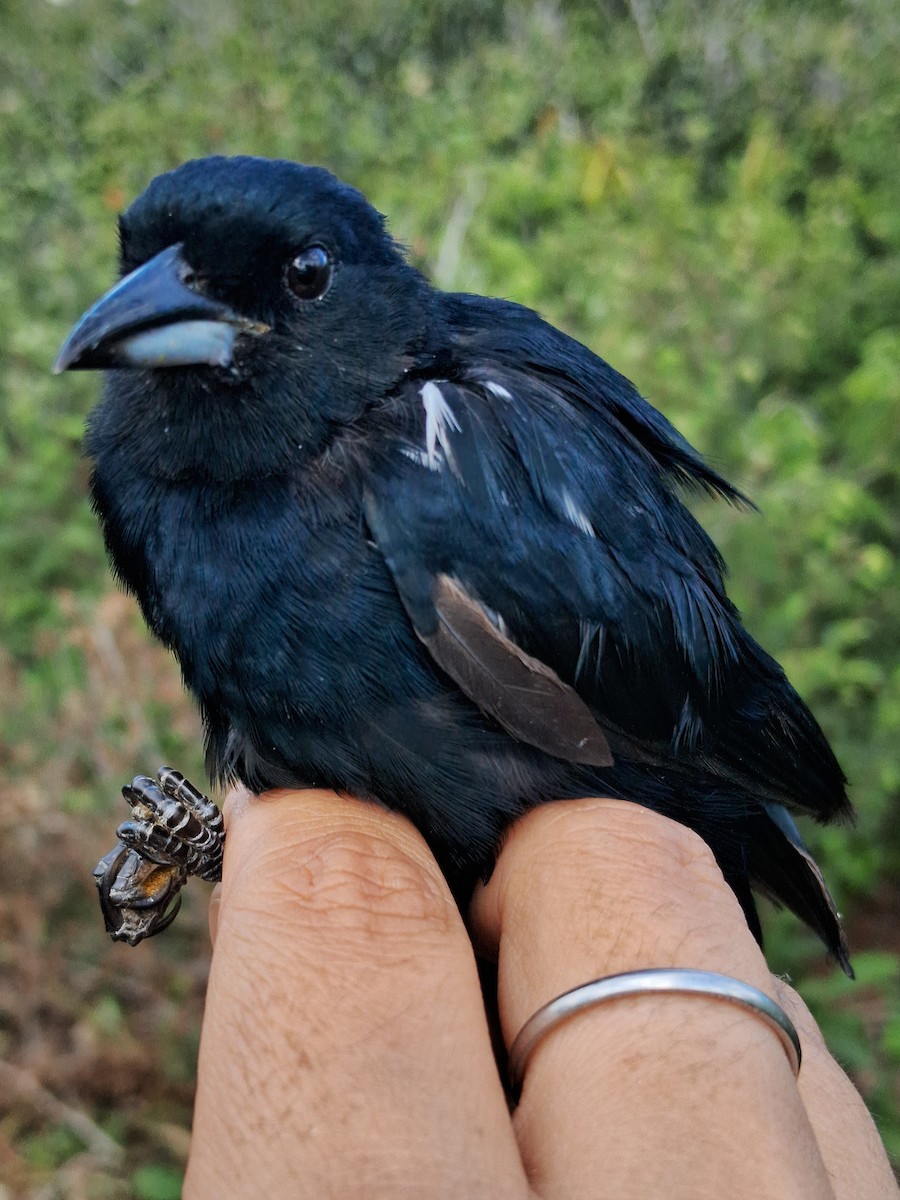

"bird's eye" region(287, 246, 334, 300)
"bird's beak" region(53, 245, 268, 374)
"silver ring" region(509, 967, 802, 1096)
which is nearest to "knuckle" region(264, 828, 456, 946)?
"silver ring" region(509, 967, 802, 1096)

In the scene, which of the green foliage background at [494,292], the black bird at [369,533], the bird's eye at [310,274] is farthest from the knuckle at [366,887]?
the green foliage background at [494,292]

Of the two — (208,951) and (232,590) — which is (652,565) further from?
(208,951)

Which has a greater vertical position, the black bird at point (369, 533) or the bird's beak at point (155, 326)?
the bird's beak at point (155, 326)

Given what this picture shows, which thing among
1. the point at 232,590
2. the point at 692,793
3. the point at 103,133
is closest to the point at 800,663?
the point at 692,793

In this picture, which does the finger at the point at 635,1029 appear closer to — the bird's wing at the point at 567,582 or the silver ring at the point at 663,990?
the silver ring at the point at 663,990

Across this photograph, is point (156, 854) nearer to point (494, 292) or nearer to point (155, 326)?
point (155, 326)

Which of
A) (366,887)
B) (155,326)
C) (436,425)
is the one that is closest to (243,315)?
(155,326)

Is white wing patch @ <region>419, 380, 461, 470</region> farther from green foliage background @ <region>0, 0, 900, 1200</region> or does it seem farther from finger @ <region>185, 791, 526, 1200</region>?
green foliage background @ <region>0, 0, 900, 1200</region>
